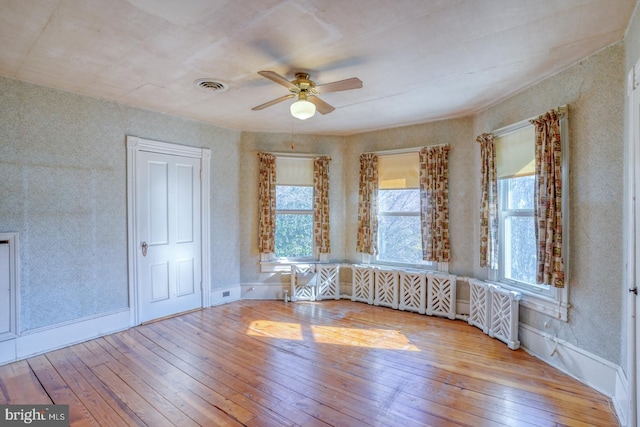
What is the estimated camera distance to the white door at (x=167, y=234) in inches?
158

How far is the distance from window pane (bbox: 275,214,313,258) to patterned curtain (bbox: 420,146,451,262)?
1.84 m

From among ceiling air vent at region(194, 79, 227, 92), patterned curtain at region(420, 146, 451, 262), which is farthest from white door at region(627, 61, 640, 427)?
Result: ceiling air vent at region(194, 79, 227, 92)

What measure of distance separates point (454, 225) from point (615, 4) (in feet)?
9.13

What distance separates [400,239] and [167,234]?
324 cm

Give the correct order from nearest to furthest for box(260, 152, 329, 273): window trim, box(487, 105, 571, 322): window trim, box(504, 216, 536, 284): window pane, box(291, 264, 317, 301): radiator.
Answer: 1. box(487, 105, 571, 322): window trim
2. box(504, 216, 536, 284): window pane
3. box(291, 264, 317, 301): radiator
4. box(260, 152, 329, 273): window trim

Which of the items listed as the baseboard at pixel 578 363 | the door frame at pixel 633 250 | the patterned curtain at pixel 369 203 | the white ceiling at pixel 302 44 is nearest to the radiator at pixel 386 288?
the patterned curtain at pixel 369 203

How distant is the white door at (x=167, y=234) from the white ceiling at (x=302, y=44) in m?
0.97

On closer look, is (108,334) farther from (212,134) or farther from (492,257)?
(492,257)

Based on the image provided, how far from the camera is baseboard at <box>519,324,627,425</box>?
2.36m

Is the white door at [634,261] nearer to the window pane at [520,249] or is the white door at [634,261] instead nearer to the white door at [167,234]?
the window pane at [520,249]

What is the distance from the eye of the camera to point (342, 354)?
319 cm

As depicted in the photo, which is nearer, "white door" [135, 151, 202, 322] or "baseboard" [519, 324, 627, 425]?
"baseboard" [519, 324, 627, 425]

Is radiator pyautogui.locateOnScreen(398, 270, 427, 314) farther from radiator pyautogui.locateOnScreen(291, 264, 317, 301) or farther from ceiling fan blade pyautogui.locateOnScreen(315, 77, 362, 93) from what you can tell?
ceiling fan blade pyautogui.locateOnScreen(315, 77, 362, 93)

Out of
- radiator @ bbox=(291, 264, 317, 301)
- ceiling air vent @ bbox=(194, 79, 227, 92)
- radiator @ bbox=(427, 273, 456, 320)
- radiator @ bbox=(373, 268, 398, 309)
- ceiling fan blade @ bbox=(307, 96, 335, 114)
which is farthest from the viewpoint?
radiator @ bbox=(291, 264, 317, 301)
